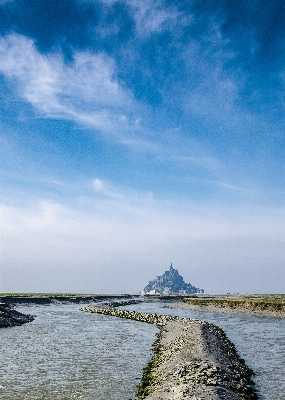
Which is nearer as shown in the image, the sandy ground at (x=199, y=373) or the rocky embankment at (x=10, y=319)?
the sandy ground at (x=199, y=373)

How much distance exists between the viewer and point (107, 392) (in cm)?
1898

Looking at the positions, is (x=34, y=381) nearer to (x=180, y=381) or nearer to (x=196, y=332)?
(x=180, y=381)

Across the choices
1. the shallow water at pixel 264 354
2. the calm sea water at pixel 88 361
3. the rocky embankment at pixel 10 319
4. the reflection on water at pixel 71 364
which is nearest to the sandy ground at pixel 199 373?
the shallow water at pixel 264 354

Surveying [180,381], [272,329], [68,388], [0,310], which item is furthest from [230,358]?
[0,310]

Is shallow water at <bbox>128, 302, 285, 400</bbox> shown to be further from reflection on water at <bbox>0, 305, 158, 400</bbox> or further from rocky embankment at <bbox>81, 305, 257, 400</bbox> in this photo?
reflection on water at <bbox>0, 305, 158, 400</bbox>

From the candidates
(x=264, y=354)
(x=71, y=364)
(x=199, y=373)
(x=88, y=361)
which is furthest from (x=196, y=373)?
(x=264, y=354)

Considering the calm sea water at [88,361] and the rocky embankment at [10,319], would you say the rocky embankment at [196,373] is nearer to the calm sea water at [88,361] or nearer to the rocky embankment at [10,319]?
the calm sea water at [88,361]

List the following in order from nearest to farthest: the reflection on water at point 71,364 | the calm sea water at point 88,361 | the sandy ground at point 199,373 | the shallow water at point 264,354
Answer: the sandy ground at point 199,373
the reflection on water at point 71,364
the calm sea water at point 88,361
the shallow water at point 264,354

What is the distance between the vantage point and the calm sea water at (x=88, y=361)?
1925 cm

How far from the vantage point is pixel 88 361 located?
85.6ft

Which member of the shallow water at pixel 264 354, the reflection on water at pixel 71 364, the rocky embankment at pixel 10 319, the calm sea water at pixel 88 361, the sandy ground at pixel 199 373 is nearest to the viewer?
the sandy ground at pixel 199 373

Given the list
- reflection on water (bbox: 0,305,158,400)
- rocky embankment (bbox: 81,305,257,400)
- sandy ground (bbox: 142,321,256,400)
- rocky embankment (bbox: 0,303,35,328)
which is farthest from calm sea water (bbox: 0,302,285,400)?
rocky embankment (bbox: 0,303,35,328)

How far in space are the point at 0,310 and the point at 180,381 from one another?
43.8 meters

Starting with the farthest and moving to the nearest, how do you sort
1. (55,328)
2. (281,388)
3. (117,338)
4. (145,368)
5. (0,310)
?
(0,310) < (55,328) < (117,338) < (145,368) < (281,388)
